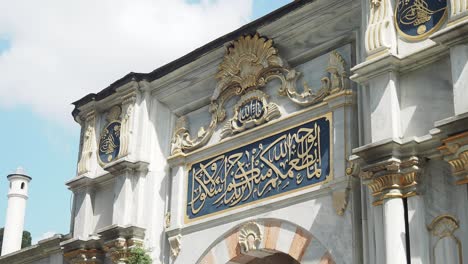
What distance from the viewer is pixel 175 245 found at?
11422 mm

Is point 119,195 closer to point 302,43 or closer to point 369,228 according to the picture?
point 302,43

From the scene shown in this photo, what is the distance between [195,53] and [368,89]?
346cm

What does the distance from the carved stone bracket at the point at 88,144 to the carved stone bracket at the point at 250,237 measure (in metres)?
3.51

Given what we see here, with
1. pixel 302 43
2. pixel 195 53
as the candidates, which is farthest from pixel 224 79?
pixel 302 43

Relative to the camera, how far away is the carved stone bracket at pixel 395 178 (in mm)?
8359

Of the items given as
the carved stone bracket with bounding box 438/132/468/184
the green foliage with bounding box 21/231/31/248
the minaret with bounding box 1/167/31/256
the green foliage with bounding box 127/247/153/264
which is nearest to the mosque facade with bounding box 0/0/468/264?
the carved stone bracket with bounding box 438/132/468/184

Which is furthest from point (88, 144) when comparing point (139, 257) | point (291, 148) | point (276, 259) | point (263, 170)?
point (291, 148)

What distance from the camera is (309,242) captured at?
31.7 feet

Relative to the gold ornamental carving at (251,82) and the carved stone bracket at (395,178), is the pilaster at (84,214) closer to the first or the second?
the gold ornamental carving at (251,82)

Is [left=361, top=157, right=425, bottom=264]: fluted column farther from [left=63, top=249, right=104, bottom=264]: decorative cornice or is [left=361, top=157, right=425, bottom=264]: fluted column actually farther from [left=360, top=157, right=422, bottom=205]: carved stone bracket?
[left=63, top=249, right=104, bottom=264]: decorative cornice

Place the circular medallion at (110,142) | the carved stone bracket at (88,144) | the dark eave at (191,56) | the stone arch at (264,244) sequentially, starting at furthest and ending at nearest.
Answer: the carved stone bracket at (88,144)
the circular medallion at (110,142)
the dark eave at (191,56)
the stone arch at (264,244)

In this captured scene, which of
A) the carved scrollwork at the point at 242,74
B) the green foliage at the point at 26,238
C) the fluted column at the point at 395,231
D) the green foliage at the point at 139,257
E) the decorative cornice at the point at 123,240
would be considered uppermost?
the green foliage at the point at 26,238

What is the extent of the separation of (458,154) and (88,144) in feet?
23.0

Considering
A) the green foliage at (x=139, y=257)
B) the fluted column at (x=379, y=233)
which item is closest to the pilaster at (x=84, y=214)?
the green foliage at (x=139, y=257)
